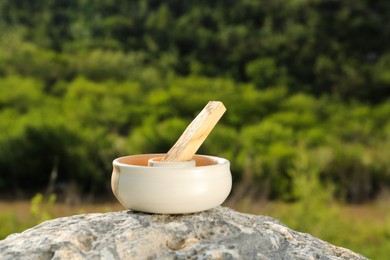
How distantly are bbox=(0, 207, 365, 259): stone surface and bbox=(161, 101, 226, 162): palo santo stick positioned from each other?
0.61ft

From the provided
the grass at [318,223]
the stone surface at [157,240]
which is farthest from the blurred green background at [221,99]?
the stone surface at [157,240]

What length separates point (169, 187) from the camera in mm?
1838

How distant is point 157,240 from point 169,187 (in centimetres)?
16

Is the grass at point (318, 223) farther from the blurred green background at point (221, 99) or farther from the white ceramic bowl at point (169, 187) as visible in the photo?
the white ceramic bowl at point (169, 187)

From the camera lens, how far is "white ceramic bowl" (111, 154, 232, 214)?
184cm

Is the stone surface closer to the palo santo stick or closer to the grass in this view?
the palo santo stick

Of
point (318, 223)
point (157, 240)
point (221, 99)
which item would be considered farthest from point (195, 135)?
point (221, 99)

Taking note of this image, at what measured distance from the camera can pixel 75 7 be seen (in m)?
25.5

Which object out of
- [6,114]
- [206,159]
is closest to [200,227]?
[206,159]

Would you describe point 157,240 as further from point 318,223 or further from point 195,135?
point 318,223

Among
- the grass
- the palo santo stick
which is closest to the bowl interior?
the palo santo stick

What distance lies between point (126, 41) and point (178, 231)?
2321cm

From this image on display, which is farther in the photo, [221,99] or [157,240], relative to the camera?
[221,99]

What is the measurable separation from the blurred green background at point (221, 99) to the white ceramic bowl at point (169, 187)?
12.7ft
